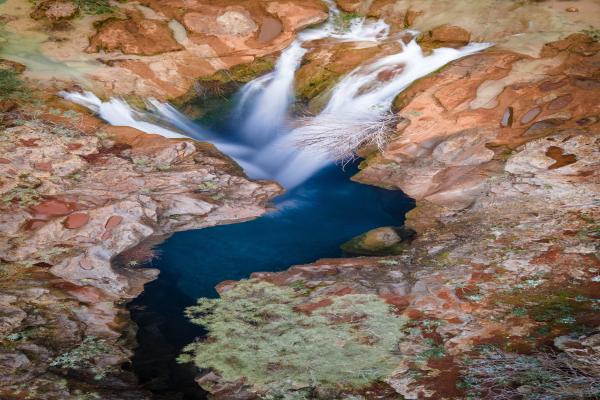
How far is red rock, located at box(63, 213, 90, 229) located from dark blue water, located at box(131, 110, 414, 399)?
1.16m

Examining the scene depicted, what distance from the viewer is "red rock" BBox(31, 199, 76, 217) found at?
8047 millimetres

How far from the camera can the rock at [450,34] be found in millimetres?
11594

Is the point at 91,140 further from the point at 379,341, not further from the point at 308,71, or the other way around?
the point at 379,341

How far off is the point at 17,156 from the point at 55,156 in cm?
55

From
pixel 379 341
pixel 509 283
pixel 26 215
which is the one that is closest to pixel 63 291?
pixel 26 215

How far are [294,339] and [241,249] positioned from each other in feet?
7.91

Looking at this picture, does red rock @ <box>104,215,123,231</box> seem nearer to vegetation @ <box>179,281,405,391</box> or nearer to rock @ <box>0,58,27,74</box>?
vegetation @ <box>179,281,405,391</box>

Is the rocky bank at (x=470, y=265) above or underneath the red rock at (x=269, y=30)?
underneath

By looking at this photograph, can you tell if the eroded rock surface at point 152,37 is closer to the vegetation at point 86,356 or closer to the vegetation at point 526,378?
the vegetation at point 86,356

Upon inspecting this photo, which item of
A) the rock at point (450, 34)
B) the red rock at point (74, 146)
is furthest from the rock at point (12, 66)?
the rock at point (450, 34)

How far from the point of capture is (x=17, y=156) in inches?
348

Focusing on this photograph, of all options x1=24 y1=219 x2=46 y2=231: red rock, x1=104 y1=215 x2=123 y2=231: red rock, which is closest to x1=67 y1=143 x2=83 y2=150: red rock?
A: x1=24 y1=219 x2=46 y2=231: red rock

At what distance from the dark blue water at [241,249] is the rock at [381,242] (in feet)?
0.68

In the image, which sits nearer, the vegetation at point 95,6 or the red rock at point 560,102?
the red rock at point 560,102
